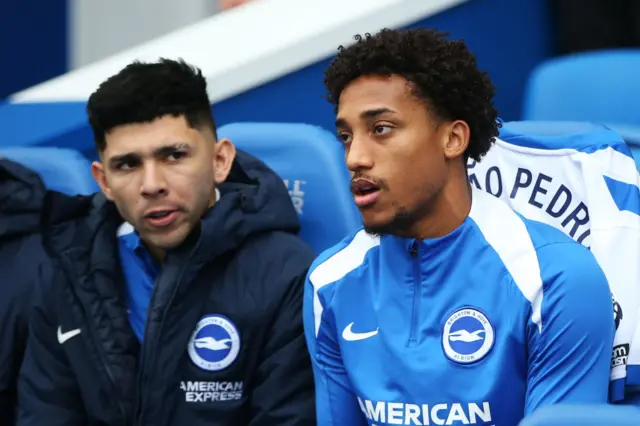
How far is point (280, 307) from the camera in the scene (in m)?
2.22

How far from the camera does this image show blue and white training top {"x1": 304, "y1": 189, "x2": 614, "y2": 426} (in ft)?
5.92

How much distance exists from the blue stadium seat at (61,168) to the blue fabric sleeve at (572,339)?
1.23 m

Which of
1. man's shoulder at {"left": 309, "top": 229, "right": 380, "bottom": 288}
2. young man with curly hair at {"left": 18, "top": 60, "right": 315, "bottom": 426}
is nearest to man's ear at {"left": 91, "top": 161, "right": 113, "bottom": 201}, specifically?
young man with curly hair at {"left": 18, "top": 60, "right": 315, "bottom": 426}

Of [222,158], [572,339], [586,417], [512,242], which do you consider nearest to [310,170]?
[222,158]

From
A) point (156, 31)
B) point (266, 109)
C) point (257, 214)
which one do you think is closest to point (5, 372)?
point (257, 214)

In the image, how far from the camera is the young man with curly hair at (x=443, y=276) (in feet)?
5.95

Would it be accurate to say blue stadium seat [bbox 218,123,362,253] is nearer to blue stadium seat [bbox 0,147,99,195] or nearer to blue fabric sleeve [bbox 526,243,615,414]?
blue stadium seat [bbox 0,147,99,195]

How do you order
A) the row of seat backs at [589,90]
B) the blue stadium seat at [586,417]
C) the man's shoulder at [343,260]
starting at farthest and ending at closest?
the row of seat backs at [589,90] → the man's shoulder at [343,260] → the blue stadium seat at [586,417]

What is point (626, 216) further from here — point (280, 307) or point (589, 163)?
point (280, 307)

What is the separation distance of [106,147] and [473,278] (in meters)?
0.78

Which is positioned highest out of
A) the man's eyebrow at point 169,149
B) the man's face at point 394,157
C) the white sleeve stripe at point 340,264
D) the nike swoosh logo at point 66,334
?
the man's eyebrow at point 169,149

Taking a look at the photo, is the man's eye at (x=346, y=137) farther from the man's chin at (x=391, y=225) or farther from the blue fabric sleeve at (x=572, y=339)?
the blue fabric sleeve at (x=572, y=339)

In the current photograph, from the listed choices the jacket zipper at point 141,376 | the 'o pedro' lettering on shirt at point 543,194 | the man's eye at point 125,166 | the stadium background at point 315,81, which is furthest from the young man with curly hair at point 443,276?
the stadium background at point 315,81

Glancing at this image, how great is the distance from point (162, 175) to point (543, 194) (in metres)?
0.65
